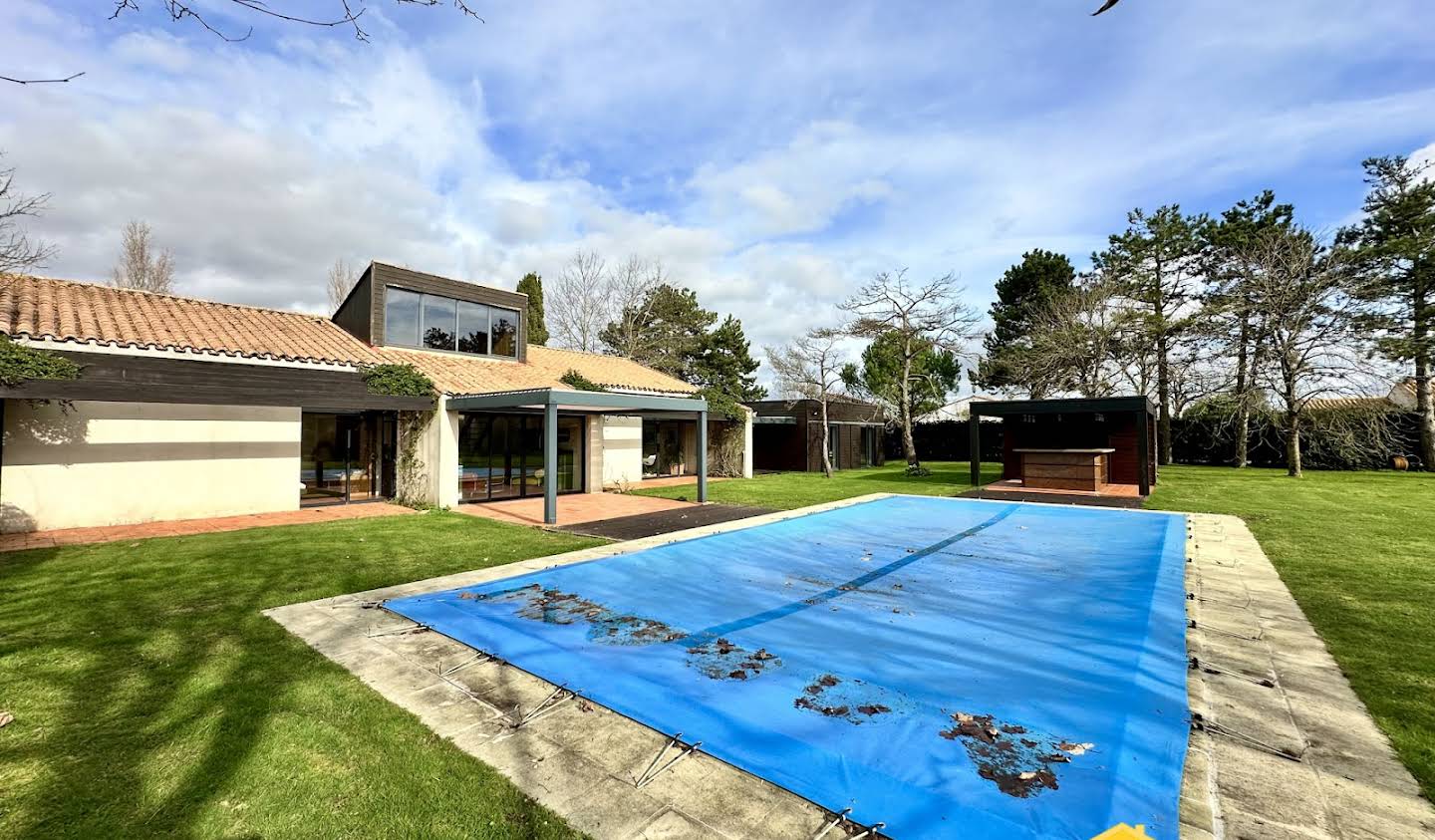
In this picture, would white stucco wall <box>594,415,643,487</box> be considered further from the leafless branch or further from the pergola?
the leafless branch

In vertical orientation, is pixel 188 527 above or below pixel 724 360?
below

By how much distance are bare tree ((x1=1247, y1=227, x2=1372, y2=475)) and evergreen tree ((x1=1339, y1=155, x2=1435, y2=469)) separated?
1.18 meters

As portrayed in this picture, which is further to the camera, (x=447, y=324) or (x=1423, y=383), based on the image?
(x=1423, y=383)

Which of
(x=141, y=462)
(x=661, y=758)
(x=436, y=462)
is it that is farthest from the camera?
(x=436, y=462)

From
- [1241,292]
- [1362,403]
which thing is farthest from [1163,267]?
[1362,403]

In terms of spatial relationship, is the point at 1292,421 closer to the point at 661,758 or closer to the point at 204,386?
the point at 661,758

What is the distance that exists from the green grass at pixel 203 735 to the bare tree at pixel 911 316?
2083 centimetres

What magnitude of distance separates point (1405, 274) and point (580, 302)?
35984mm

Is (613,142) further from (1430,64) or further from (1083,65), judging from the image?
(1430,64)

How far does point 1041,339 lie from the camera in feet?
81.3

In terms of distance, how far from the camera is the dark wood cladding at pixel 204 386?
8.45m

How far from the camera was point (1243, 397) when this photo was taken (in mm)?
20219

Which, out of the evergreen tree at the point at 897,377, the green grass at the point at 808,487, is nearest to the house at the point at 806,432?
the green grass at the point at 808,487

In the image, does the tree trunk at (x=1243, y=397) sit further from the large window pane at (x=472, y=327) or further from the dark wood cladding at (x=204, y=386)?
the dark wood cladding at (x=204, y=386)
